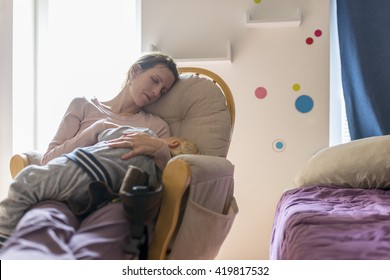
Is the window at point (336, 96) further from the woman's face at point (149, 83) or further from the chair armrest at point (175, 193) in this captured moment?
the chair armrest at point (175, 193)

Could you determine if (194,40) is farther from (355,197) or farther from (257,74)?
(355,197)

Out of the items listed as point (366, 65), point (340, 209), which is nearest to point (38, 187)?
point (340, 209)

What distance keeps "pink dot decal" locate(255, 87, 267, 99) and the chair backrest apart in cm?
71

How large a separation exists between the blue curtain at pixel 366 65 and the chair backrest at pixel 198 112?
0.86 metres

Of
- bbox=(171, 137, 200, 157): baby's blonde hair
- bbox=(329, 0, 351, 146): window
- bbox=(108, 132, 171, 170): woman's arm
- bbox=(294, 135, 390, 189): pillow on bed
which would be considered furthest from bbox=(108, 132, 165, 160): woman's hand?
bbox=(329, 0, 351, 146): window

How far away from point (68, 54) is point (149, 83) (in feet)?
3.42

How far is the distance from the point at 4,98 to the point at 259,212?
129cm

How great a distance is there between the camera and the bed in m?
0.72

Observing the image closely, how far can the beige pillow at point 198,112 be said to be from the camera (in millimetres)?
1252

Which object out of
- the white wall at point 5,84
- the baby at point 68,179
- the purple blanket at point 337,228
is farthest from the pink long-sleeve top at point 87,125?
the white wall at point 5,84

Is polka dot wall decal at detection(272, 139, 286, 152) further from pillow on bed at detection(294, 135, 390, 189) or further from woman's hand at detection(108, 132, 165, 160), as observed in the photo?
woman's hand at detection(108, 132, 165, 160)

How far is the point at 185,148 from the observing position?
1160mm
